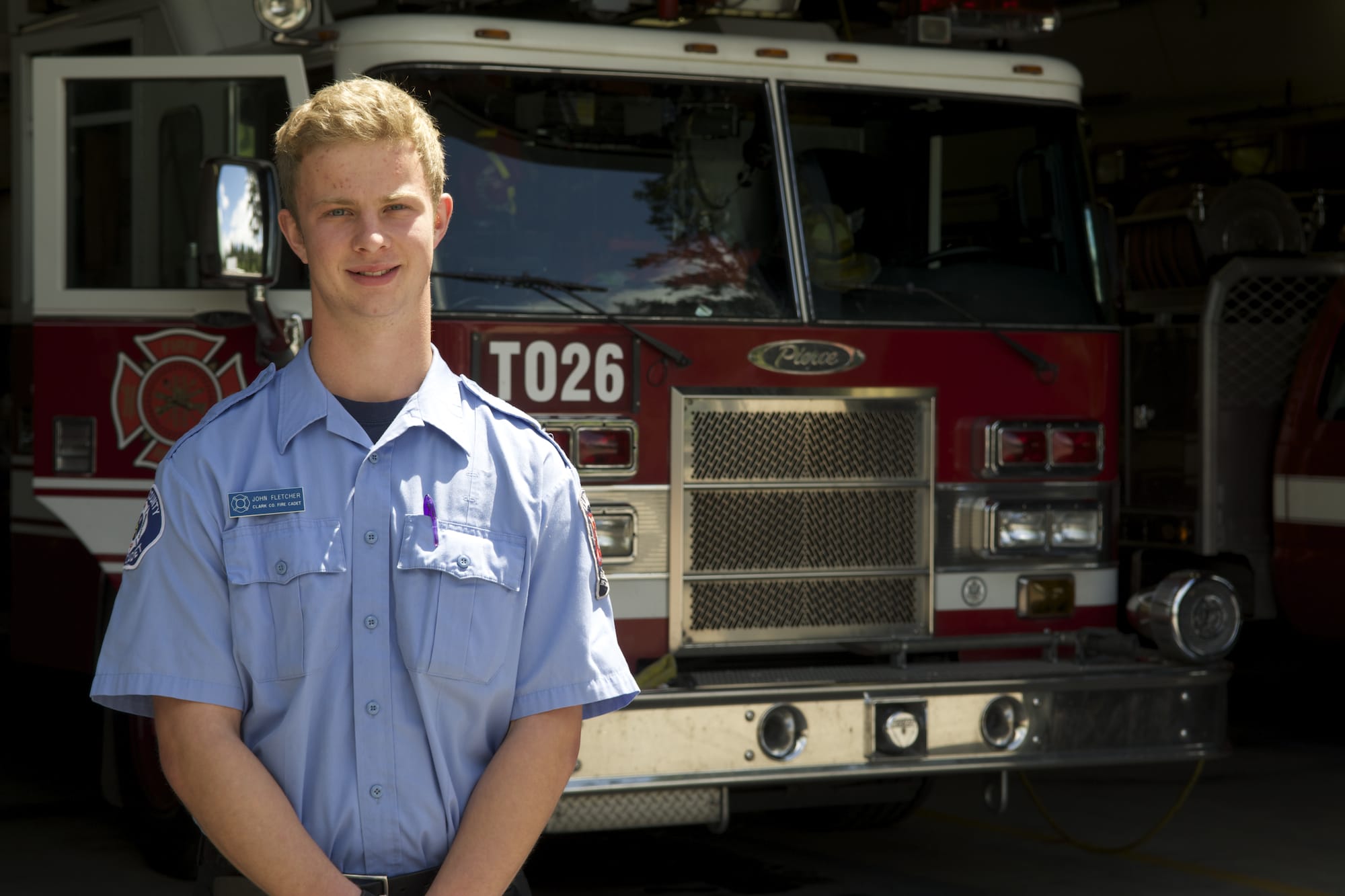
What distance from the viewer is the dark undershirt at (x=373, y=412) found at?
219 centimetres

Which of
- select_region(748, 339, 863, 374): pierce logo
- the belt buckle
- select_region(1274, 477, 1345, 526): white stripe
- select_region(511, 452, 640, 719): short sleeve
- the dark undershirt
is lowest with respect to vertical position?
the belt buckle

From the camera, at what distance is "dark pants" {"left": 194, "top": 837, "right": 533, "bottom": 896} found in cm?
222

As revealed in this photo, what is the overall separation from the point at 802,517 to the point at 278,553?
134 inches

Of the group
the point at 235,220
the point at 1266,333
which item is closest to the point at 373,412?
the point at 235,220

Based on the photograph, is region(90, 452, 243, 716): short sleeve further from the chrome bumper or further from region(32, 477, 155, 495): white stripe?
region(32, 477, 155, 495): white stripe

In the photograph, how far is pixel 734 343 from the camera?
17.1 feet

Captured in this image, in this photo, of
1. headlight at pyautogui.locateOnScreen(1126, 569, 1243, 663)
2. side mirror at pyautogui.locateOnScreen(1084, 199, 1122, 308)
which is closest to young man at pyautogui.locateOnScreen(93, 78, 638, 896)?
headlight at pyautogui.locateOnScreen(1126, 569, 1243, 663)

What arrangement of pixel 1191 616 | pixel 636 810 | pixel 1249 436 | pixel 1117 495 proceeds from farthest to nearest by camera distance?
pixel 1249 436
pixel 1117 495
pixel 1191 616
pixel 636 810

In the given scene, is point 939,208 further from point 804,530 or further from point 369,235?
point 369,235

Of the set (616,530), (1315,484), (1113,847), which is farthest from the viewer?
(1315,484)

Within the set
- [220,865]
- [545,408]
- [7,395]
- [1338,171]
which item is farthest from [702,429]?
[1338,171]

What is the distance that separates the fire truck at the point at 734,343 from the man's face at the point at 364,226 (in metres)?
2.53

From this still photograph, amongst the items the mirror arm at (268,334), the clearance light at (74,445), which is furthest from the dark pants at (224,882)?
the clearance light at (74,445)

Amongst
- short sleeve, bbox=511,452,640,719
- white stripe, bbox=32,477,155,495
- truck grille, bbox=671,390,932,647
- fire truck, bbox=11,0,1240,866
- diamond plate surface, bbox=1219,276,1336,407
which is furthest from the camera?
diamond plate surface, bbox=1219,276,1336,407
